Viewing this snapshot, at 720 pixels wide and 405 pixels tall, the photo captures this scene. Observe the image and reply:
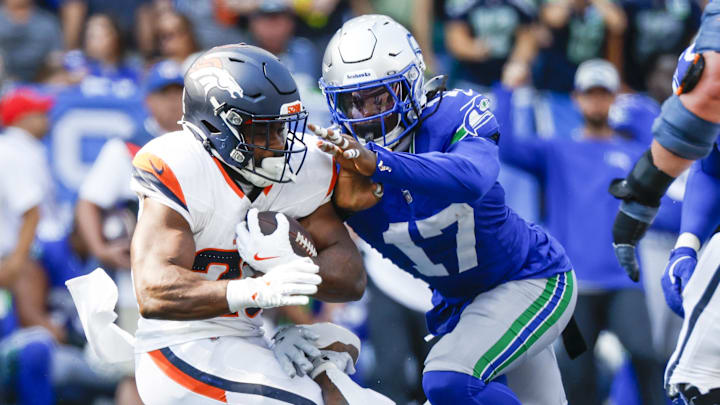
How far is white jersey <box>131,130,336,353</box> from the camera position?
365 cm

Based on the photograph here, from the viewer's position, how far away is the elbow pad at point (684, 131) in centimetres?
375

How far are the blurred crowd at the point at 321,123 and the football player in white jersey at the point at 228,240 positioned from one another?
7.96 feet

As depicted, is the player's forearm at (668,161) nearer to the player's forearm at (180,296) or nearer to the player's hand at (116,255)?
the player's forearm at (180,296)

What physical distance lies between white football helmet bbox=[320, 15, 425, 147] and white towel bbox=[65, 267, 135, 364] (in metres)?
1.06

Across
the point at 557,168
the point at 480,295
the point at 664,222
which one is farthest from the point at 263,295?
the point at 664,222

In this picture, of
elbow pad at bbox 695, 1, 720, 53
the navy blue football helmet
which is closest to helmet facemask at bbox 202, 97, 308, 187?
the navy blue football helmet

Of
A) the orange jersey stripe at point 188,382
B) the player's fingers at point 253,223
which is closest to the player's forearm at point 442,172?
the player's fingers at point 253,223

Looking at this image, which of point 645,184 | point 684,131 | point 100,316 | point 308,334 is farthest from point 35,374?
point 684,131

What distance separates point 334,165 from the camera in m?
4.00

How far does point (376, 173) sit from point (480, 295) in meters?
0.94

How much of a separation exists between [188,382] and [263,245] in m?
0.52

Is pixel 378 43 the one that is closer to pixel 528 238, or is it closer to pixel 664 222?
pixel 528 238

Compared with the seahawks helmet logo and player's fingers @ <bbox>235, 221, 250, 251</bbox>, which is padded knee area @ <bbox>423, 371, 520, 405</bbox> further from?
the seahawks helmet logo

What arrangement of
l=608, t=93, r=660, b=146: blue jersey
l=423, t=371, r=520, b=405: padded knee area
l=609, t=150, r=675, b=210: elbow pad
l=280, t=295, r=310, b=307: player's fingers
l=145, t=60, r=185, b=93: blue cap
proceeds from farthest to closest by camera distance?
l=608, t=93, r=660, b=146: blue jersey → l=145, t=60, r=185, b=93: blue cap → l=609, t=150, r=675, b=210: elbow pad → l=423, t=371, r=520, b=405: padded knee area → l=280, t=295, r=310, b=307: player's fingers
